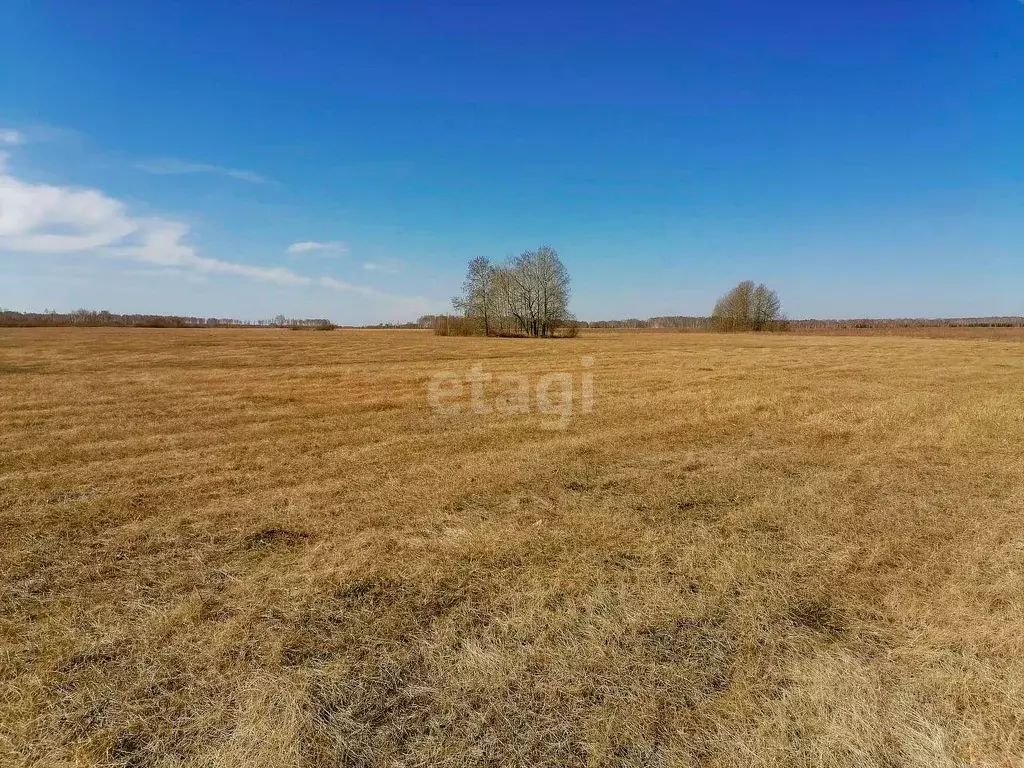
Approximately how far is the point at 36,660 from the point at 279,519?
2.29 m

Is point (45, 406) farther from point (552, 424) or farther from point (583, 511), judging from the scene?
point (583, 511)

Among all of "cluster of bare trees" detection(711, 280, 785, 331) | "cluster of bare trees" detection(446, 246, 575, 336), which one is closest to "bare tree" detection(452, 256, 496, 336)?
"cluster of bare trees" detection(446, 246, 575, 336)

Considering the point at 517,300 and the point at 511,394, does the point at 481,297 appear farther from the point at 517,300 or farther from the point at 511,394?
the point at 511,394

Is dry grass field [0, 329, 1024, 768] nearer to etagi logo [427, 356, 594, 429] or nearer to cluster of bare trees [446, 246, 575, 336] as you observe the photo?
etagi logo [427, 356, 594, 429]

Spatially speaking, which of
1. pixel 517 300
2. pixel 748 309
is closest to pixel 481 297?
pixel 517 300

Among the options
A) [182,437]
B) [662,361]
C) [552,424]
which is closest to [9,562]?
[182,437]

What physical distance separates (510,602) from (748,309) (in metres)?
88.1

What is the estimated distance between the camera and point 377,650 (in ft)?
9.92

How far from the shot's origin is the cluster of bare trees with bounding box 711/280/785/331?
266 feet

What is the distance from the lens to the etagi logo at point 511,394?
11367 millimetres

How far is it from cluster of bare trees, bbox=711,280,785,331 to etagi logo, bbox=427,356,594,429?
71.9 metres

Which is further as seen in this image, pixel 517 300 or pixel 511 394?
pixel 517 300

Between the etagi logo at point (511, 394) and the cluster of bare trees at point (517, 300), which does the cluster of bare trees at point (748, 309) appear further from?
the etagi logo at point (511, 394)

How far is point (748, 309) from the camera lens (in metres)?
81.1
